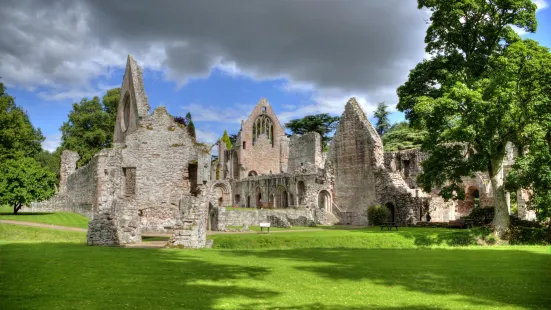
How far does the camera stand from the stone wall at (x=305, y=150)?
5516cm

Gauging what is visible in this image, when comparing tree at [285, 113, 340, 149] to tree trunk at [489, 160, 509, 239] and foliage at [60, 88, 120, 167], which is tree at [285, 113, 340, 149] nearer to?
foliage at [60, 88, 120, 167]

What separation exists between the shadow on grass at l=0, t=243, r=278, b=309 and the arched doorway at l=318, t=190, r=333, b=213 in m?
25.8

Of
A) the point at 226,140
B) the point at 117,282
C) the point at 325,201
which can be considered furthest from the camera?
the point at 226,140

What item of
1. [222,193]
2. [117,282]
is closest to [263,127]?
[222,193]

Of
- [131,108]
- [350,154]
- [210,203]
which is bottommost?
[210,203]

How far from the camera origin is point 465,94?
2091 centimetres

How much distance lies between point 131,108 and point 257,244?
52.9 ft

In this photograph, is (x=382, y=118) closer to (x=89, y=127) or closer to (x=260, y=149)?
(x=260, y=149)

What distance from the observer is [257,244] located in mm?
19094

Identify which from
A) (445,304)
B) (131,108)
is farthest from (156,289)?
(131,108)

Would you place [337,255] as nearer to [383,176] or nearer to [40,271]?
[40,271]

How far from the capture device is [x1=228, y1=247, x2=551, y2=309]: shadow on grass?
26.0ft

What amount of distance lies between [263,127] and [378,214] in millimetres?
41776

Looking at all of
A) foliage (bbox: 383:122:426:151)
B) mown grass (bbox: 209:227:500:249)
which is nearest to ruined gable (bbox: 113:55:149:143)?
mown grass (bbox: 209:227:500:249)
